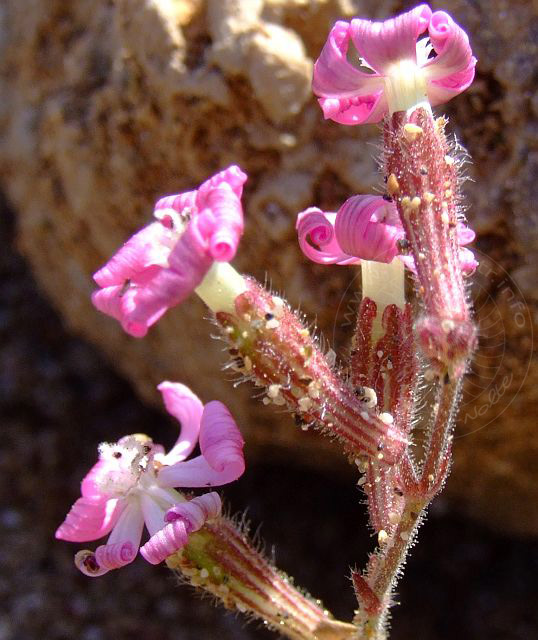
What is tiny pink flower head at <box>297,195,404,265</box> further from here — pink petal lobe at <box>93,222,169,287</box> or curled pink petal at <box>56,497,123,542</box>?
curled pink petal at <box>56,497,123,542</box>

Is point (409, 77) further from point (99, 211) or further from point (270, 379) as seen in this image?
point (99, 211)

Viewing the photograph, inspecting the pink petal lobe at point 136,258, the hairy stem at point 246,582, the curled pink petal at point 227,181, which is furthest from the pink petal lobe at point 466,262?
the hairy stem at point 246,582

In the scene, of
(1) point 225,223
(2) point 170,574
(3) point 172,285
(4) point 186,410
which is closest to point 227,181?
(1) point 225,223

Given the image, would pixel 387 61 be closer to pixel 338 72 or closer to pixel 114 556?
pixel 338 72

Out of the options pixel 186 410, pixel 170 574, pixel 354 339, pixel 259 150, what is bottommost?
pixel 170 574

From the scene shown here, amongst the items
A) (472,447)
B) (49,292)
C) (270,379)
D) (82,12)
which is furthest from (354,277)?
(49,292)

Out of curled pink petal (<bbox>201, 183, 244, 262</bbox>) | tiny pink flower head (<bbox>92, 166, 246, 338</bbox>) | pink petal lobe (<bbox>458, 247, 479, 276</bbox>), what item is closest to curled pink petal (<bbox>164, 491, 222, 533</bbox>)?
tiny pink flower head (<bbox>92, 166, 246, 338</bbox>)

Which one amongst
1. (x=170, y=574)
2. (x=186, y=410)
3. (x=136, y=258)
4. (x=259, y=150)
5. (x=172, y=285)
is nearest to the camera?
(x=172, y=285)
